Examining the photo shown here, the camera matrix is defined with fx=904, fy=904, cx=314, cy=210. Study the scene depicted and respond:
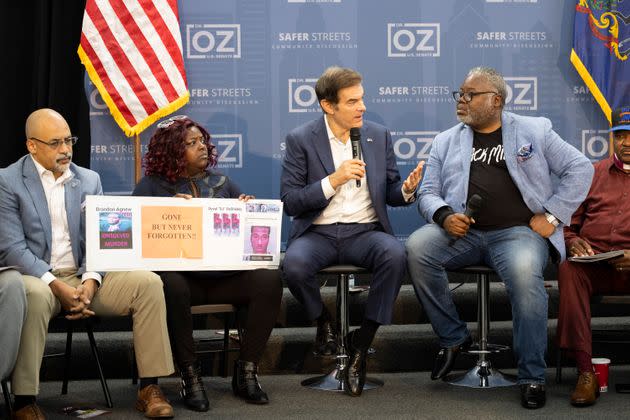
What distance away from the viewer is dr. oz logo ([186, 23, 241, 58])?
662 centimetres

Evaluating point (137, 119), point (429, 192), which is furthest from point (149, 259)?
point (137, 119)

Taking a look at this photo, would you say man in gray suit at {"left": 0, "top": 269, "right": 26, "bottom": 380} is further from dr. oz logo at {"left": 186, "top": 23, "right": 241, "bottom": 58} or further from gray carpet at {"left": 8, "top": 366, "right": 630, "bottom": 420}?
dr. oz logo at {"left": 186, "top": 23, "right": 241, "bottom": 58}

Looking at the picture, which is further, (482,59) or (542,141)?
(482,59)

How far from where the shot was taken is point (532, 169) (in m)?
4.84

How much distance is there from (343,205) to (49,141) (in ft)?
5.15

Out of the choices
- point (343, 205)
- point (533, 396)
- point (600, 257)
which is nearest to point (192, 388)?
point (343, 205)

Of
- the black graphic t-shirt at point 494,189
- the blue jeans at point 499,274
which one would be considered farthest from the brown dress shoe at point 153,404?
the black graphic t-shirt at point 494,189

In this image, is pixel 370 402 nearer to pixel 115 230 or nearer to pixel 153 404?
pixel 153 404

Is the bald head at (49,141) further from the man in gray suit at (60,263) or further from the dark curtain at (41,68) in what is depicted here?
the dark curtain at (41,68)

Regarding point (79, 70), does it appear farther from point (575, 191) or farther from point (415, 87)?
point (575, 191)

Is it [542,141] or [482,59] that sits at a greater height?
[482,59]

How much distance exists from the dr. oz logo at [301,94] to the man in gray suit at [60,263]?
7.86 ft

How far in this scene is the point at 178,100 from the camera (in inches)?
253

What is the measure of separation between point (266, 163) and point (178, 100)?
32.0 inches
